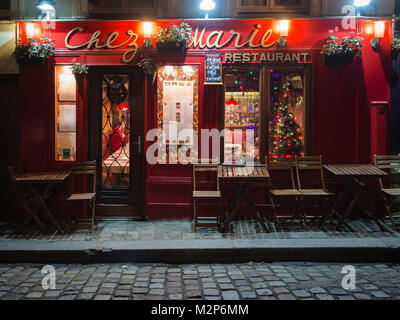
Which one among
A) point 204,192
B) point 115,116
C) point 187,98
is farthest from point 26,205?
point 187,98

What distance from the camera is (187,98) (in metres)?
7.62

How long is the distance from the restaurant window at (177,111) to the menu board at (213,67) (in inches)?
10.0

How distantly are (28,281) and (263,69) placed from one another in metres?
5.46

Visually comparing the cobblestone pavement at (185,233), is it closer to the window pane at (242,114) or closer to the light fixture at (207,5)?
the window pane at (242,114)

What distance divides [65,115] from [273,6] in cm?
466

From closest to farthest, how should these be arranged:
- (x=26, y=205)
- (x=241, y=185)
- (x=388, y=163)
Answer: (x=26, y=205) < (x=241, y=185) < (x=388, y=163)

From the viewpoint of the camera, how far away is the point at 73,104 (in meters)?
7.65

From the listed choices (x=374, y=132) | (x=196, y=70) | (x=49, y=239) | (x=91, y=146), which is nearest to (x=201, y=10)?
(x=196, y=70)

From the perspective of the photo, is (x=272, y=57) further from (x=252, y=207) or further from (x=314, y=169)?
(x=252, y=207)

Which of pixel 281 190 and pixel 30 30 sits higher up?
pixel 30 30

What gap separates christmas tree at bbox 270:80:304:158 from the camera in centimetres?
771

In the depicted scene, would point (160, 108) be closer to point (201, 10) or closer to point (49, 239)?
point (201, 10)

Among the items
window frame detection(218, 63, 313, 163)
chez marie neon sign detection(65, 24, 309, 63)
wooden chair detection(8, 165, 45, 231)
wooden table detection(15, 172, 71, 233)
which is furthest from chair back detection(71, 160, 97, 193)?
window frame detection(218, 63, 313, 163)
